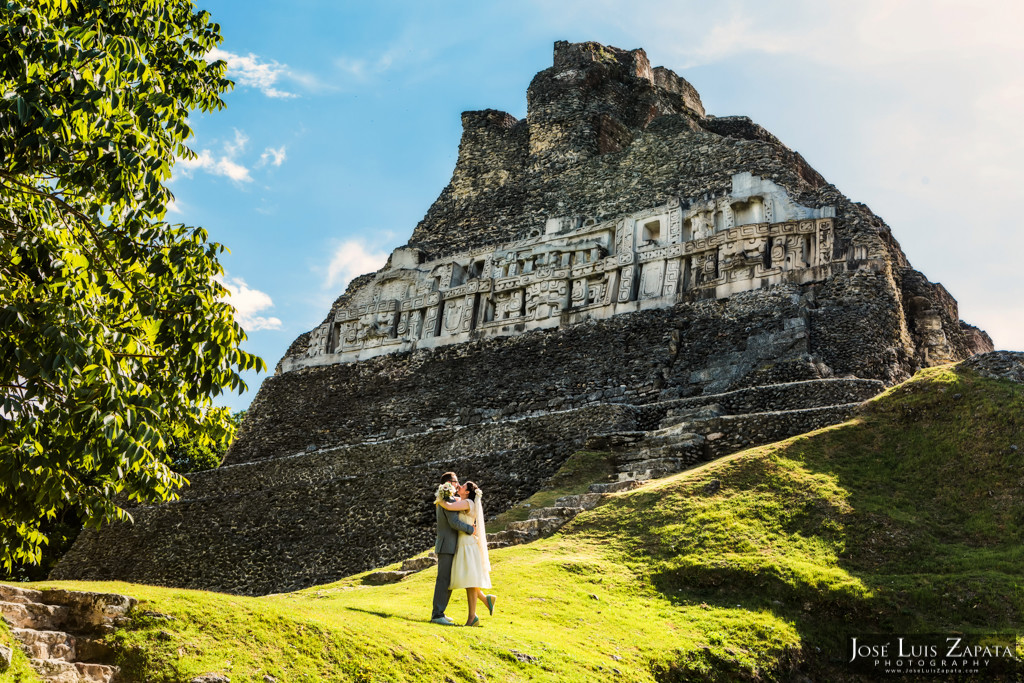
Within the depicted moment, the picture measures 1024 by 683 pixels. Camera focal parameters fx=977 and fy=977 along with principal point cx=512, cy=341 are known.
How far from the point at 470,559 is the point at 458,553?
0.12m

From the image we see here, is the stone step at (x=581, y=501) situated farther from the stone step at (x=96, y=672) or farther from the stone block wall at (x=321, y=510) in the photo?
the stone step at (x=96, y=672)

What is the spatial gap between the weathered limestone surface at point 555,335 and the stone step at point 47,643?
957 centimetres

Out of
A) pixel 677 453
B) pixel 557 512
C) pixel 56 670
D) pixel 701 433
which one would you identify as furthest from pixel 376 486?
pixel 56 670

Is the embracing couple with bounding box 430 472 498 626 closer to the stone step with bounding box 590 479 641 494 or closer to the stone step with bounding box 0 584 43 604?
the stone step with bounding box 0 584 43 604

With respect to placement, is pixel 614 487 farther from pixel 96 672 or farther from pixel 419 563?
pixel 96 672

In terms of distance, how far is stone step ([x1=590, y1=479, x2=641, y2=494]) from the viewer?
14578 millimetres

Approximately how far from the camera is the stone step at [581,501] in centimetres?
1392

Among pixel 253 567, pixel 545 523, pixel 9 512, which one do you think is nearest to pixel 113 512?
pixel 9 512

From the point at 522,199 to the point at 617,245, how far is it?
487cm

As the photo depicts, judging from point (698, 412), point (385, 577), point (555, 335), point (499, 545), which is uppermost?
point (555, 335)

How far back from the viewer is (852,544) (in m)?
11.4

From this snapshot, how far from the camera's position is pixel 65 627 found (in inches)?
283

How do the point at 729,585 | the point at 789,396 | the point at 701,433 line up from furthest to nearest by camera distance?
1. the point at 789,396
2. the point at 701,433
3. the point at 729,585

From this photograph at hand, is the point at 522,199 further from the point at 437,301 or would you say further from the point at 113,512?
the point at 113,512
